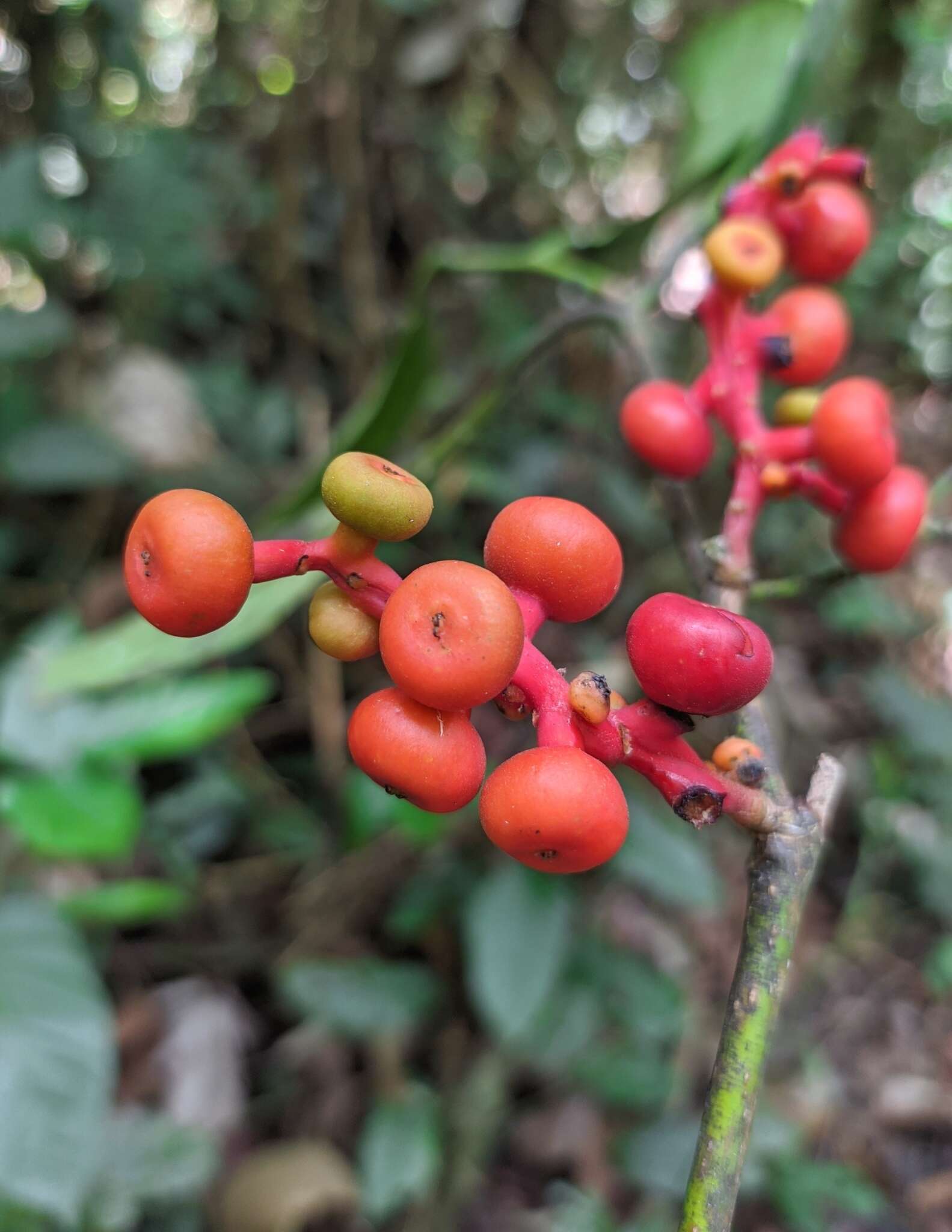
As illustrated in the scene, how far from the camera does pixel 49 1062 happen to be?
1.15 metres

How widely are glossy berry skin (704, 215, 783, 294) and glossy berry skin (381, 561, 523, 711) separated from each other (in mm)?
468

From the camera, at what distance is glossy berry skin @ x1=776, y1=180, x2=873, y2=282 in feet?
2.69

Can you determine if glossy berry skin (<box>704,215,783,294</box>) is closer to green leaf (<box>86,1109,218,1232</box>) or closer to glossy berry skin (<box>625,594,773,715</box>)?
glossy berry skin (<box>625,594,773,715</box>)

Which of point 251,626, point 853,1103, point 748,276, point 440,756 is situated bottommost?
point 853,1103

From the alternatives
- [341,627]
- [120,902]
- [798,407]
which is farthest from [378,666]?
[341,627]

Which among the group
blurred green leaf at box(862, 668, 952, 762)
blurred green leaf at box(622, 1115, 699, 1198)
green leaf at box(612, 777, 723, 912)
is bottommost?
blurred green leaf at box(622, 1115, 699, 1198)

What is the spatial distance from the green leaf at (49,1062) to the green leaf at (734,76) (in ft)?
4.57

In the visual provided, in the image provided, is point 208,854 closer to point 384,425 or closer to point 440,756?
point 384,425

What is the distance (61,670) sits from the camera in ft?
3.90

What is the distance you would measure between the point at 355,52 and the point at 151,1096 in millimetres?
2603

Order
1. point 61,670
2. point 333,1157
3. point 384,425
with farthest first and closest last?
point 333,1157 < point 61,670 < point 384,425

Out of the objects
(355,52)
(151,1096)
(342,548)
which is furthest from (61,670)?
(355,52)

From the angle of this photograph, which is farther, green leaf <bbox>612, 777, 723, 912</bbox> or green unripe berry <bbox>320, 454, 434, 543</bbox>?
green leaf <bbox>612, 777, 723, 912</bbox>

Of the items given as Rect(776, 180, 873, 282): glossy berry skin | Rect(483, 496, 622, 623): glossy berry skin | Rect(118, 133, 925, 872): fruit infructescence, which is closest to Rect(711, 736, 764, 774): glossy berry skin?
Rect(118, 133, 925, 872): fruit infructescence
